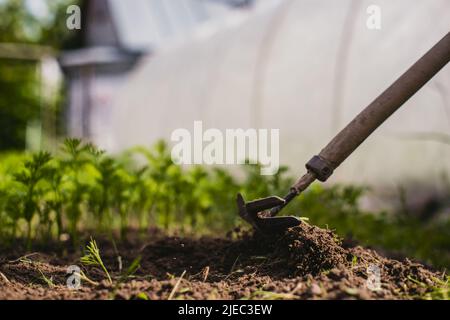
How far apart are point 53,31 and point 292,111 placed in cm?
2142

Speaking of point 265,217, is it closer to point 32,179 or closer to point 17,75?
point 32,179

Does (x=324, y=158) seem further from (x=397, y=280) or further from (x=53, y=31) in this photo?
(x=53, y=31)

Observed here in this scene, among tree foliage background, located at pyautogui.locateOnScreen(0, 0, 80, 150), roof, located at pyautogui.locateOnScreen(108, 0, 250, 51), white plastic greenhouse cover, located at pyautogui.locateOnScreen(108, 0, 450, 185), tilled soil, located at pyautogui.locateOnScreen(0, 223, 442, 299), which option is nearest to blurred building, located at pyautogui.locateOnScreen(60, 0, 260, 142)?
roof, located at pyautogui.locateOnScreen(108, 0, 250, 51)

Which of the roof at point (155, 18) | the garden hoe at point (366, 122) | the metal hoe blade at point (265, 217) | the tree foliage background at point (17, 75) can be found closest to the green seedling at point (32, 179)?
the metal hoe blade at point (265, 217)

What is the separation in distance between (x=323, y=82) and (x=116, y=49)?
13.6 m

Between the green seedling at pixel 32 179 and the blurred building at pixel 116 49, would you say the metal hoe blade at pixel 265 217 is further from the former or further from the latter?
the blurred building at pixel 116 49

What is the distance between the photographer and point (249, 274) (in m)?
1.80

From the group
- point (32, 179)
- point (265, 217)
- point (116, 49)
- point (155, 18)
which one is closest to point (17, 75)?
point (116, 49)

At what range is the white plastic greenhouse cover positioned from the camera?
405cm

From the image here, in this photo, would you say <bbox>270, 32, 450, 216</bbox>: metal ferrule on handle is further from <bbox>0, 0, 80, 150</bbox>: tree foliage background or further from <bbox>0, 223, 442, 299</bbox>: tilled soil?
<bbox>0, 0, 80, 150</bbox>: tree foliage background

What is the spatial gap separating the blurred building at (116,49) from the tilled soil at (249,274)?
46.8 ft

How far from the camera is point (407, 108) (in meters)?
4.05

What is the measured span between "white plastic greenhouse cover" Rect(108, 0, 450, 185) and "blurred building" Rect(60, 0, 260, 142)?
9692mm

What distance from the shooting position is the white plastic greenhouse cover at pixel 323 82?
4051mm
